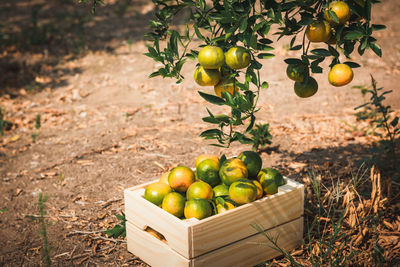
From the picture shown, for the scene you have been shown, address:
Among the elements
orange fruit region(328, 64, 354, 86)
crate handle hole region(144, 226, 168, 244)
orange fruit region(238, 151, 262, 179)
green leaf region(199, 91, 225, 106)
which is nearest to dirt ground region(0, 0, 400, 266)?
crate handle hole region(144, 226, 168, 244)

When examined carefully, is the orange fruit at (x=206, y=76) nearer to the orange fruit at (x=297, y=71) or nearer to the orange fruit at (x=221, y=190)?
the orange fruit at (x=297, y=71)

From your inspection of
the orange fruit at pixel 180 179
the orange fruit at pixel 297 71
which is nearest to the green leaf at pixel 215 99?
the orange fruit at pixel 297 71

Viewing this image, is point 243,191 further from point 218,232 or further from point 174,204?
point 174,204

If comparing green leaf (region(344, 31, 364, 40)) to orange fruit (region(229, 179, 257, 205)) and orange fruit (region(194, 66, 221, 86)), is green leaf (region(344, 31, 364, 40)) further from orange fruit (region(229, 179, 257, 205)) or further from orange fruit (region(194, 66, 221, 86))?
orange fruit (region(229, 179, 257, 205))

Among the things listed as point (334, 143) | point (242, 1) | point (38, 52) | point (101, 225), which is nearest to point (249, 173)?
point (242, 1)

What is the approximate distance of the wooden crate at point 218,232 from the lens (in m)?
2.35

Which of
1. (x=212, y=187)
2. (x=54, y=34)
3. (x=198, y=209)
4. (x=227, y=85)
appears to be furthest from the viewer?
(x=54, y=34)

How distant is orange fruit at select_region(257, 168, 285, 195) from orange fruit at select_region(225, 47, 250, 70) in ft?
2.90

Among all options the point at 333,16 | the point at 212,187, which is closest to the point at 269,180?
the point at 212,187

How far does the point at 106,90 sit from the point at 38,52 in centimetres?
208

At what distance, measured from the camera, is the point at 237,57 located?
201 centimetres

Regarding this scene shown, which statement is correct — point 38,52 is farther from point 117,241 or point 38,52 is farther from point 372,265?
point 372,265

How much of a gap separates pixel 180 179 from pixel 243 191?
1.45 feet

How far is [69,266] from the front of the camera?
280 centimetres
